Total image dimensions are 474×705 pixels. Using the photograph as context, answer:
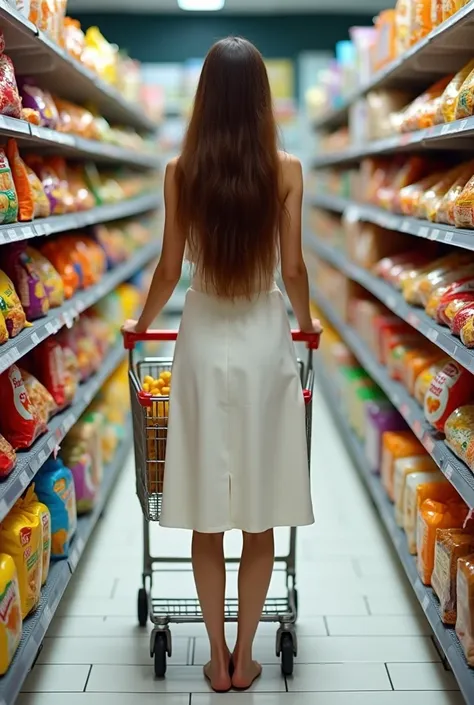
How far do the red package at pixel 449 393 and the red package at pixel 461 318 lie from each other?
23cm

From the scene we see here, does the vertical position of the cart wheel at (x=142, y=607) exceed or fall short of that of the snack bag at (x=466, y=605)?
it falls short

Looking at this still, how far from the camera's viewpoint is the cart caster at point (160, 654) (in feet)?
8.47

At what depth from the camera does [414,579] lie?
2895mm

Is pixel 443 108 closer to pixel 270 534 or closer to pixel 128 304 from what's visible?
pixel 270 534

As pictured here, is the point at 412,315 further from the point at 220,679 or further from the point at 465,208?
the point at 220,679

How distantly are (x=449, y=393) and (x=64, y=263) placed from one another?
70.0 inches

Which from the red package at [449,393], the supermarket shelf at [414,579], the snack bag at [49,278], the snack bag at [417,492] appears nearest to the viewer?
the supermarket shelf at [414,579]

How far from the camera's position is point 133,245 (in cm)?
611

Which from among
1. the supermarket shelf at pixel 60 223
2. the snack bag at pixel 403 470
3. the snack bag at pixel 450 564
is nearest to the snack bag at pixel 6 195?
the supermarket shelf at pixel 60 223

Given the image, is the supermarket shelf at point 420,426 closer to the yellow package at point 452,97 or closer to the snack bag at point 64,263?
the yellow package at point 452,97

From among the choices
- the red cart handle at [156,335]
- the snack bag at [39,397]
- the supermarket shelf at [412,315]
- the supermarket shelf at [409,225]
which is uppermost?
the supermarket shelf at [409,225]

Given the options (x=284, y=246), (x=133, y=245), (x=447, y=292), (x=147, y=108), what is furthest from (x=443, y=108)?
(x=147, y=108)

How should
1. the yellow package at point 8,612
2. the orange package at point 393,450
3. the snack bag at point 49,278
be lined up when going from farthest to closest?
the orange package at point 393,450, the snack bag at point 49,278, the yellow package at point 8,612

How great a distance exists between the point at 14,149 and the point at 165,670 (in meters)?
1.78
